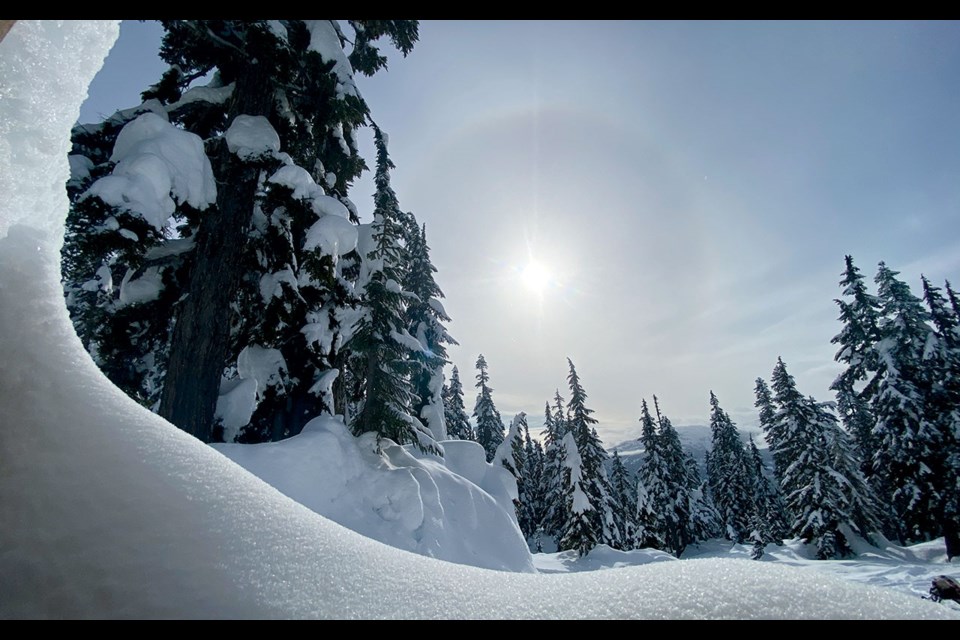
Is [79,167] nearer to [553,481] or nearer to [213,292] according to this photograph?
[213,292]

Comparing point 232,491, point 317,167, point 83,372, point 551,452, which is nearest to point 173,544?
point 232,491

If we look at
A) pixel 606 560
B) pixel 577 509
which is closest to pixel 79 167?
pixel 606 560

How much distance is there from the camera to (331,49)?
678 cm

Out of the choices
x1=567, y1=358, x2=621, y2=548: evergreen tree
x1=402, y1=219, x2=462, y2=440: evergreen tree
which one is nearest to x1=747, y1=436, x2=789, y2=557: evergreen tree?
x1=567, y1=358, x2=621, y2=548: evergreen tree

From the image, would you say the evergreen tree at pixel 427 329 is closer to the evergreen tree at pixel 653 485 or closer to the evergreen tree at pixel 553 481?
the evergreen tree at pixel 553 481

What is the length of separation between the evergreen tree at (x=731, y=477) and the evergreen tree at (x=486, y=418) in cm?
2307

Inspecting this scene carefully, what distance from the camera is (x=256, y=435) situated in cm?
764

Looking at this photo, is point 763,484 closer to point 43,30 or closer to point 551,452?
point 551,452

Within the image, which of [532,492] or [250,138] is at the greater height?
[250,138]

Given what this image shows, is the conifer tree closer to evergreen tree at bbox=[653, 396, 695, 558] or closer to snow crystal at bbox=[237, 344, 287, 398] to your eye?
snow crystal at bbox=[237, 344, 287, 398]

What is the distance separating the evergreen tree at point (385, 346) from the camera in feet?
29.5

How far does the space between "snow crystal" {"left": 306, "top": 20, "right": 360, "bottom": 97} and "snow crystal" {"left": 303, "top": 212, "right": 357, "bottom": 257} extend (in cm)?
233

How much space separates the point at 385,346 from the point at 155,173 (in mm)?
5530

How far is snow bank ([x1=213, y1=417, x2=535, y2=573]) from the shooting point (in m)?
5.96
